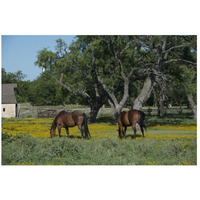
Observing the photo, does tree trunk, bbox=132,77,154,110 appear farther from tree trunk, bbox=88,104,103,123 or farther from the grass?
the grass

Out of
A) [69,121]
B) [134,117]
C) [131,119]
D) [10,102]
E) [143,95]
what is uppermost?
[143,95]

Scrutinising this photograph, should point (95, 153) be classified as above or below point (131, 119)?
below

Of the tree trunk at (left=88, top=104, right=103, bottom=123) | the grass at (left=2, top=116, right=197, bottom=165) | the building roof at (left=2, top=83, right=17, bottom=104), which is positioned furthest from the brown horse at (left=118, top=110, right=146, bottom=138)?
the building roof at (left=2, top=83, right=17, bottom=104)

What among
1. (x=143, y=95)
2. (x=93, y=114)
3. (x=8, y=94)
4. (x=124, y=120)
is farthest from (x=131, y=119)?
(x=8, y=94)

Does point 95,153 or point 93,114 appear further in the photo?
point 93,114

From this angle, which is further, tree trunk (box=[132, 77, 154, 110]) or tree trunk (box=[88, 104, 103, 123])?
tree trunk (box=[88, 104, 103, 123])

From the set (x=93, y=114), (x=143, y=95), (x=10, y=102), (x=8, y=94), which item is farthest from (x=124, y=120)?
(x=8, y=94)

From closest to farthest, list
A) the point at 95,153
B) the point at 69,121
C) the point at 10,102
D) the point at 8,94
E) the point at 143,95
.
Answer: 1. the point at 95,153
2. the point at 69,121
3. the point at 143,95
4. the point at 10,102
5. the point at 8,94

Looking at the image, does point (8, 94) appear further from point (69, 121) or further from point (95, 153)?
point (95, 153)

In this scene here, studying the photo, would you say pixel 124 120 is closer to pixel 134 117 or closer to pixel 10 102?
pixel 134 117

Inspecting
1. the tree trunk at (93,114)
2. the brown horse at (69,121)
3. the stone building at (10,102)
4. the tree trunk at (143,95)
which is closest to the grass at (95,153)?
the brown horse at (69,121)

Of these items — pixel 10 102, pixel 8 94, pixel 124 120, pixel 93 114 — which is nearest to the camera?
pixel 124 120

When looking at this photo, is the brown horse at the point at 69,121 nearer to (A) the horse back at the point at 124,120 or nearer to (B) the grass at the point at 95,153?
(A) the horse back at the point at 124,120
